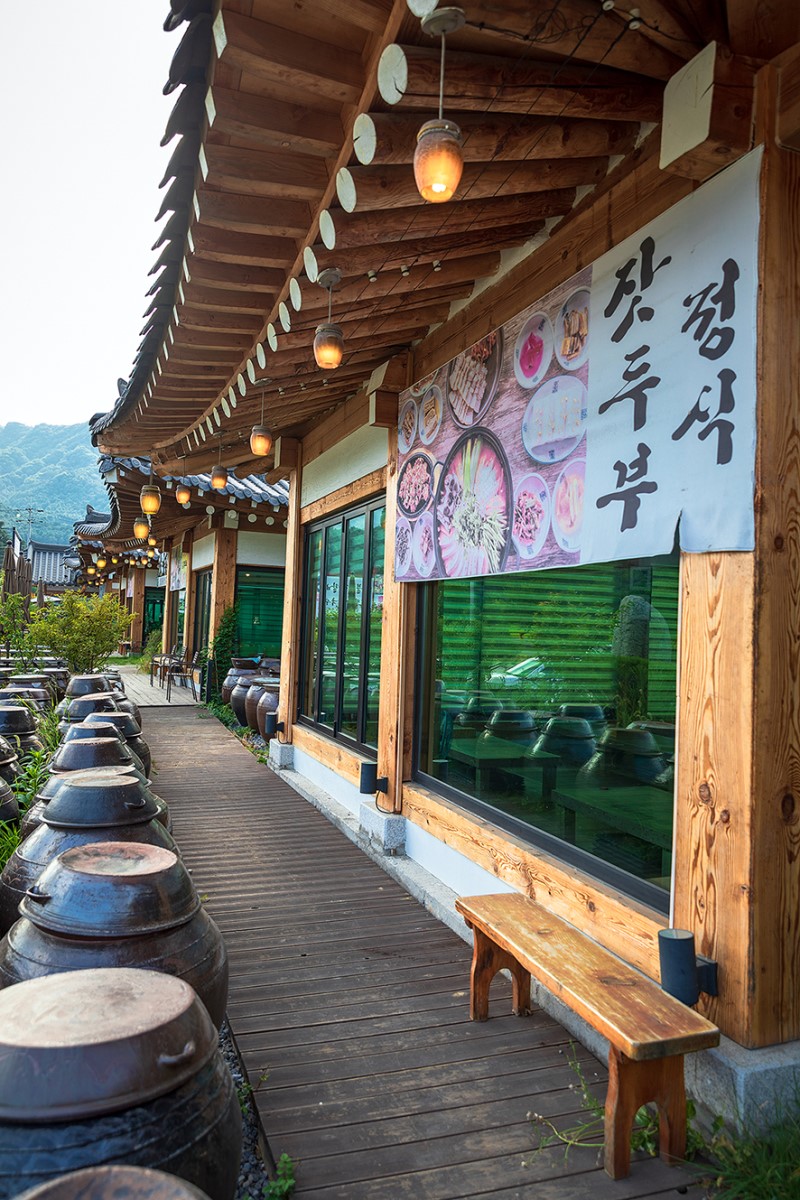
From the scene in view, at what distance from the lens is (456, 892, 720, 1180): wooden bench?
2.29m

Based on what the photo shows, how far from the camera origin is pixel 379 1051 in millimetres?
3098

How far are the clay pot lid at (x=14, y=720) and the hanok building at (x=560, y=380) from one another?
271 cm

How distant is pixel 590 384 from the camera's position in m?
3.31

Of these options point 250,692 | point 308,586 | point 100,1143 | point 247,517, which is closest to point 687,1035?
point 100,1143

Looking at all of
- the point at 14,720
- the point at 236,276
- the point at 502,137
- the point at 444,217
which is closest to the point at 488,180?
the point at 502,137

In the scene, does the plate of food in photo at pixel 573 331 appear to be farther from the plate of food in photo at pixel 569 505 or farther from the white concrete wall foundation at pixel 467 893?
the white concrete wall foundation at pixel 467 893

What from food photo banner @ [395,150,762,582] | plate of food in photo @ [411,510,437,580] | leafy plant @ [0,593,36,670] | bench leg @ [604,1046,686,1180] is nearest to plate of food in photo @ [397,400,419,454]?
plate of food in photo @ [411,510,437,580]

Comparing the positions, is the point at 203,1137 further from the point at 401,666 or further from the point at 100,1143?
the point at 401,666

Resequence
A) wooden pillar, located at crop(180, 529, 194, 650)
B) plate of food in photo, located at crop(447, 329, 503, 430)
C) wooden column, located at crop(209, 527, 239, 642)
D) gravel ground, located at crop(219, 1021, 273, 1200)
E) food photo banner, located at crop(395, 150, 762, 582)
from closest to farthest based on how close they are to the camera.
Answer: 1. gravel ground, located at crop(219, 1021, 273, 1200)
2. food photo banner, located at crop(395, 150, 762, 582)
3. plate of food in photo, located at crop(447, 329, 503, 430)
4. wooden column, located at crop(209, 527, 239, 642)
5. wooden pillar, located at crop(180, 529, 194, 650)

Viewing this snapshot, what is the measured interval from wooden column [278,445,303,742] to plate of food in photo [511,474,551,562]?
5278 mm

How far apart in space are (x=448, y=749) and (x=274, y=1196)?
3162 millimetres

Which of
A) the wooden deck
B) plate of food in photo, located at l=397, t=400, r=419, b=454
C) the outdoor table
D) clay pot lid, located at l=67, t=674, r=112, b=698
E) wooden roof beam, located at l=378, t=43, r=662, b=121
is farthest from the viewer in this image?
the wooden deck

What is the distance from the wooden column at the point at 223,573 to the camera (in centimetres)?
1487

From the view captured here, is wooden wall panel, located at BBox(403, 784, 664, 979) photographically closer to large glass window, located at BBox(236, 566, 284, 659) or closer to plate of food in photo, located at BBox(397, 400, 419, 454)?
plate of food in photo, located at BBox(397, 400, 419, 454)
